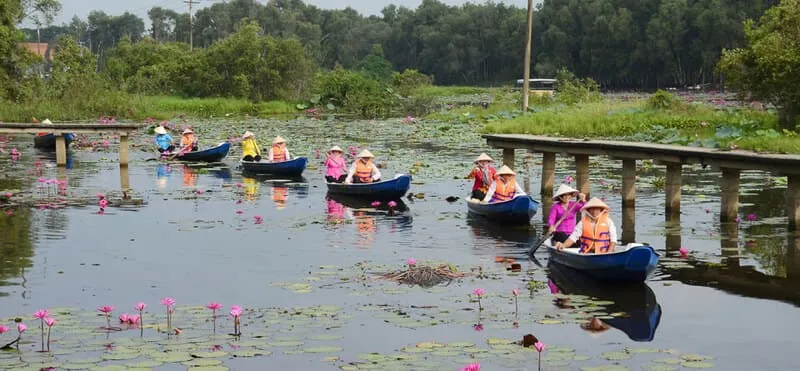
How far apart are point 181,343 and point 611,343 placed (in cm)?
427

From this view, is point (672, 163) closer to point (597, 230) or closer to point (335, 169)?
point (597, 230)

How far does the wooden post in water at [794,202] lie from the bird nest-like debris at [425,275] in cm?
591

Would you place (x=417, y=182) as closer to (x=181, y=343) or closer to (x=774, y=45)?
(x=774, y=45)

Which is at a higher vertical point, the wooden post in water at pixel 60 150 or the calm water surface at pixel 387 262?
the wooden post in water at pixel 60 150

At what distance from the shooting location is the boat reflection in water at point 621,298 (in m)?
11.9

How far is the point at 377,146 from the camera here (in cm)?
3866

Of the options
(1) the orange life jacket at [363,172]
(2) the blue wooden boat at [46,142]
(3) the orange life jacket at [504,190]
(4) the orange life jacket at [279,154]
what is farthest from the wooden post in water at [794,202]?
(2) the blue wooden boat at [46,142]

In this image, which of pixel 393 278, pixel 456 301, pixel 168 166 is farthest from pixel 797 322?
pixel 168 166

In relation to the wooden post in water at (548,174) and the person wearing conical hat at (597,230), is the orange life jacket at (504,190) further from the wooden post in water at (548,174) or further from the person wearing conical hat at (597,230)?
the person wearing conical hat at (597,230)

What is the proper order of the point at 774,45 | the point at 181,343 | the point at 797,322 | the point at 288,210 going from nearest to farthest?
1. the point at 181,343
2. the point at 797,322
3. the point at 288,210
4. the point at 774,45

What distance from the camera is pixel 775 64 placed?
25828mm

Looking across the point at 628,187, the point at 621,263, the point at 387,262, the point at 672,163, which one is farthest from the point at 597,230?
the point at 628,187

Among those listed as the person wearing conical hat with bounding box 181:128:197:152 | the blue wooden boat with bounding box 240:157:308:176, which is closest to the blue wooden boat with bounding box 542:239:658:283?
the blue wooden boat with bounding box 240:157:308:176

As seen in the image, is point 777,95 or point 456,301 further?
point 777,95
